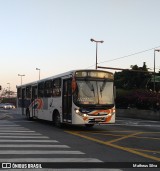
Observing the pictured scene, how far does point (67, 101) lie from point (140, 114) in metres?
25.3

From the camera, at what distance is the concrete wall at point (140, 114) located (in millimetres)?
42150

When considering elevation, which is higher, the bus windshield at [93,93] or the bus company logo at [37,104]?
the bus windshield at [93,93]

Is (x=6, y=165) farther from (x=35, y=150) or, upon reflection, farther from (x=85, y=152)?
(x=85, y=152)

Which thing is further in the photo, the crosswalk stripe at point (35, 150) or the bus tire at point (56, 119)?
the bus tire at point (56, 119)

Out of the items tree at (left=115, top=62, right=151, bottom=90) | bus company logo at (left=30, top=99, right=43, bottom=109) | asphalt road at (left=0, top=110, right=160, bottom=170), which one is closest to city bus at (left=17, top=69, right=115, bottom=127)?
asphalt road at (left=0, top=110, right=160, bottom=170)

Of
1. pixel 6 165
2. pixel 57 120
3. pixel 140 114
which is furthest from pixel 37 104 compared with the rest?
pixel 140 114

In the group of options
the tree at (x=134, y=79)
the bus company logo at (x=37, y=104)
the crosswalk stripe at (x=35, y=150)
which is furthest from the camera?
the tree at (x=134, y=79)

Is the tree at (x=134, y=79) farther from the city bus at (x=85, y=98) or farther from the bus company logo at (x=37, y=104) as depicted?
the city bus at (x=85, y=98)

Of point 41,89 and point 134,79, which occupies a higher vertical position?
point 134,79

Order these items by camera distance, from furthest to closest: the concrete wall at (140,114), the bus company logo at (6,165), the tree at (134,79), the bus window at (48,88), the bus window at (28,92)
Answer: the tree at (134,79) < the concrete wall at (140,114) < the bus window at (28,92) < the bus window at (48,88) < the bus company logo at (6,165)

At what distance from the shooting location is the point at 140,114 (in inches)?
1780

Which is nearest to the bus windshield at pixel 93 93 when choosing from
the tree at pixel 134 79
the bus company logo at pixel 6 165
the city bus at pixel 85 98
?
the city bus at pixel 85 98

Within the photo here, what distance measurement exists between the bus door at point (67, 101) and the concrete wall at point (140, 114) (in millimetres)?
21149

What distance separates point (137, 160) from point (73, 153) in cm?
208
